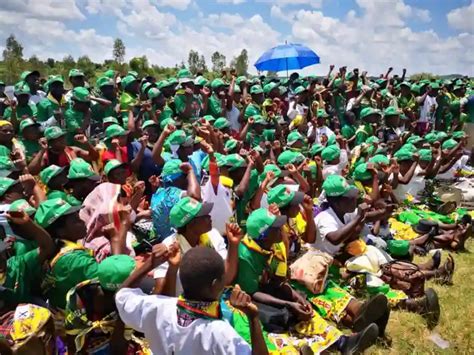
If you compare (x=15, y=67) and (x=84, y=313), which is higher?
(x=15, y=67)

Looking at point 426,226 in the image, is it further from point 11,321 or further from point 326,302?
point 11,321

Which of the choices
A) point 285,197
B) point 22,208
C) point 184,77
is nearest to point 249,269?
point 285,197

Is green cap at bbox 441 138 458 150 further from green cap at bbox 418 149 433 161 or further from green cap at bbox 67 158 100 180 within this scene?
green cap at bbox 67 158 100 180

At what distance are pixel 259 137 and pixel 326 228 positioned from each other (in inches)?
147

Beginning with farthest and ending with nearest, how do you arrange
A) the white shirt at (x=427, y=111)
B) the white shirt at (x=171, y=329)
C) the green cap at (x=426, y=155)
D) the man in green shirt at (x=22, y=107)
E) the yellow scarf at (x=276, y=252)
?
the white shirt at (x=427, y=111) < the man in green shirt at (x=22, y=107) < the green cap at (x=426, y=155) < the yellow scarf at (x=276, y=252) < the white shirt at (x=171, y=329)

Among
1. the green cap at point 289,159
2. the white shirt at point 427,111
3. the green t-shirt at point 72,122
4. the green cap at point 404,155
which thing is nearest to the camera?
the green cap at point 289,159

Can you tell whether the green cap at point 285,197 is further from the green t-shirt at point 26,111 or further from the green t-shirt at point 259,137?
the green t-shirt at point 26,111

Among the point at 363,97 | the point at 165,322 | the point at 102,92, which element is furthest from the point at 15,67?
the point at 165,322

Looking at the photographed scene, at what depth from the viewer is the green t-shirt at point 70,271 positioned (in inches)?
124

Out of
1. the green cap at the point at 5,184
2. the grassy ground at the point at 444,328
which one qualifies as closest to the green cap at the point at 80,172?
the green cap at the point at 5,184

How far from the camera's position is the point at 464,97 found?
1365cm

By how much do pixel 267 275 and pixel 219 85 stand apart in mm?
6134

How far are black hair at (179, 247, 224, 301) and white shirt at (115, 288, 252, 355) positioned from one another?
164mm

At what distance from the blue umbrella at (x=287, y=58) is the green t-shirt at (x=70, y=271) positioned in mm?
10436
